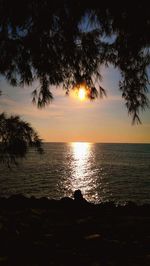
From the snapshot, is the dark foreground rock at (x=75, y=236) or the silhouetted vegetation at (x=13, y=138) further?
the silhouetted vegetation at (x=13, y=138)

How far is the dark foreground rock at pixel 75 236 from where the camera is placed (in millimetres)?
3393

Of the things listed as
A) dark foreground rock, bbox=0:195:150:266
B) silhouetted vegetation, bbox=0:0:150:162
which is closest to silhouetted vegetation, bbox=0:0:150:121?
silhouetted vegetation, bbox=0:0:150:162

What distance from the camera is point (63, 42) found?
3973 millimetres

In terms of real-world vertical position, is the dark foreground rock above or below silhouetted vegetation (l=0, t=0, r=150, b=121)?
below

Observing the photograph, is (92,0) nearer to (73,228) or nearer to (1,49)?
(1,49)

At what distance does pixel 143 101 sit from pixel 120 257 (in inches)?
93.3

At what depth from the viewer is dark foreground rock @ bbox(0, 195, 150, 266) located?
339cm

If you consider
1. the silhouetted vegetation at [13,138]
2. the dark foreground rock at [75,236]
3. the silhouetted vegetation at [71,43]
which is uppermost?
the silhouetted vegetation at [71,43]

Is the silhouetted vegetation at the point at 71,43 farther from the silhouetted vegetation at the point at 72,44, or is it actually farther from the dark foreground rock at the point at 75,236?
the dark foreground rock at the point at 75,236

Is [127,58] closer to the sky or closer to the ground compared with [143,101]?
closer to the sky

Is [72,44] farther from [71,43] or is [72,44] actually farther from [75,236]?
[75,236]

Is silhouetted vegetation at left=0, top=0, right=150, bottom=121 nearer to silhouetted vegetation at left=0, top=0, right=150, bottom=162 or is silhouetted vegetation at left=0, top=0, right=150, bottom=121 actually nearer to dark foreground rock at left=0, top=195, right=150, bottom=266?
silhouetted vegetation at left=0, top=0, right=150, bottom=162


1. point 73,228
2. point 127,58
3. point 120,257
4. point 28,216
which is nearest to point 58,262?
point 120,257

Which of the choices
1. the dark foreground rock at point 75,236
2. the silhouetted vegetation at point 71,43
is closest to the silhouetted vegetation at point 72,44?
the silhouetted vegetation at point 71,43
